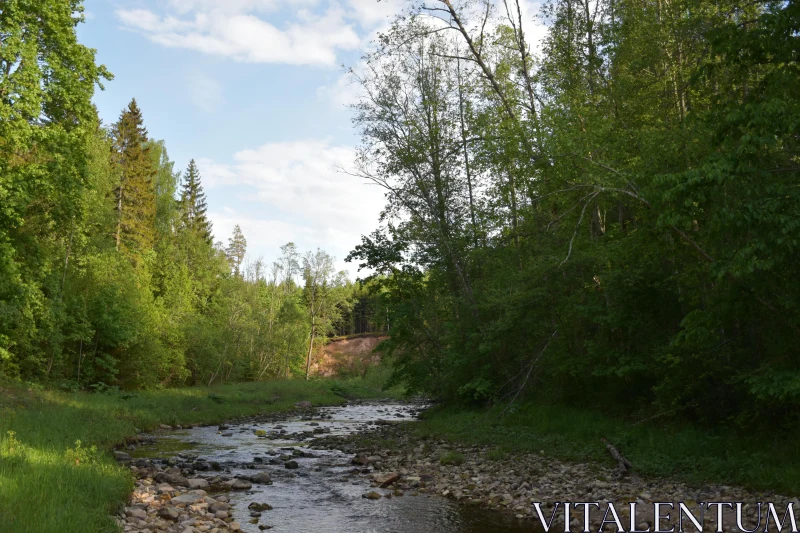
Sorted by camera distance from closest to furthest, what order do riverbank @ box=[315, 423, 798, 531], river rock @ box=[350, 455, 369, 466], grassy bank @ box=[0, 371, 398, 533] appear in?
grassy bank @ box=[0, 371, 398, 533] → riverbank @ box=[315, 423, 798, 531] → river rock @ box=[350, 455, 369, 466]

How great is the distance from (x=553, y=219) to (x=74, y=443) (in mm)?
12576

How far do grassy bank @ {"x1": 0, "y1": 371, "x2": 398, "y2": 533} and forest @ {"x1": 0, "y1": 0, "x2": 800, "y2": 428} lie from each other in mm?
3214

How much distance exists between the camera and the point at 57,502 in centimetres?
757

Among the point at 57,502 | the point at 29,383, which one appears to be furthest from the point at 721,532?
the point at 29,383

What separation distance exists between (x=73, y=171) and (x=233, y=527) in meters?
15.1

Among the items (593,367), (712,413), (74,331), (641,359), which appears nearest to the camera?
(712,413)

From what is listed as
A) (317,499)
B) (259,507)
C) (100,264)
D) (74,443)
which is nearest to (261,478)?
(317,499)

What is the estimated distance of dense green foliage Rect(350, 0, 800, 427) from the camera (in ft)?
28.2

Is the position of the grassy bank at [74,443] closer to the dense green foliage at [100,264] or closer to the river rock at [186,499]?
the river rock at [186,499]

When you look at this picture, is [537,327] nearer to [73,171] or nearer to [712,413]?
[712,413]

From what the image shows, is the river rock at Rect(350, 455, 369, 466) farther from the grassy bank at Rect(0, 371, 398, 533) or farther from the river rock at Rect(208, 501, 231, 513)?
the grassy bank at Rect(0, 371, 398, 533)

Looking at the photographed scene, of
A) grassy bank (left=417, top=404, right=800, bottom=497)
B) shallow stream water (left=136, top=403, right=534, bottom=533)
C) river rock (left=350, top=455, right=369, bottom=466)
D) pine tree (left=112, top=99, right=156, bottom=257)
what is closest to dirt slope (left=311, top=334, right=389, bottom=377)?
pine tree (left=112, top=99, right=156, bottom=257)

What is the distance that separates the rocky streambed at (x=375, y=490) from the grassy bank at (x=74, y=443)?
67cm

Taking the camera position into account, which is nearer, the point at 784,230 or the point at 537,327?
the point at 784,230
